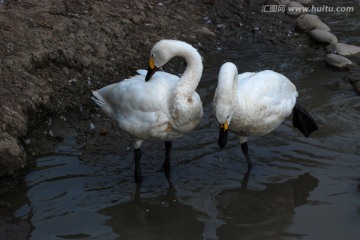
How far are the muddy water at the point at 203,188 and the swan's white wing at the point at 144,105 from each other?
1.95 ft

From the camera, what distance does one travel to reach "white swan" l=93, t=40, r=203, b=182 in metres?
5.91

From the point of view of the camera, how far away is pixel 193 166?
6582mm

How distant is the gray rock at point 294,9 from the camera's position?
35.4 ft

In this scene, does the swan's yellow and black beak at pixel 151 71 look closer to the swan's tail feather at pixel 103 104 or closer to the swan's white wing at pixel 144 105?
the swan's white wing at pixel 144 105

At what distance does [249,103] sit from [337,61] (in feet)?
10.7

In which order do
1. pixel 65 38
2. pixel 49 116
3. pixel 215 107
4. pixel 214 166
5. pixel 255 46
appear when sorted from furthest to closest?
pixel 255 46 → pixel 65 38 → pixel 49 116 → pixel 214 166 → pixel 215 107

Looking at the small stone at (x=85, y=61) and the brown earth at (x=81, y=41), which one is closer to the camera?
the brown earth at (x=81, y=41)

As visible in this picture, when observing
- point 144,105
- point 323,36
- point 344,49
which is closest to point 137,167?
point 144,105

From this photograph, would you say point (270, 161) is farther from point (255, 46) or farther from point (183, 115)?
point (255, 46)

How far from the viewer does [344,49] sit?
30.3 ft

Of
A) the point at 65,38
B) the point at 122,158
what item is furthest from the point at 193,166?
the point at 65,38

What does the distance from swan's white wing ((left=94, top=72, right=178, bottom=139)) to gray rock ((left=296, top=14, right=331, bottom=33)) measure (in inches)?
175

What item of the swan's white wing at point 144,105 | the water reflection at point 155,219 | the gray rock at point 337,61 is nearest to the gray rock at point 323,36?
the gray rock at point 337,61

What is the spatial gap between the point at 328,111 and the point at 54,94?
3260 millimetres
